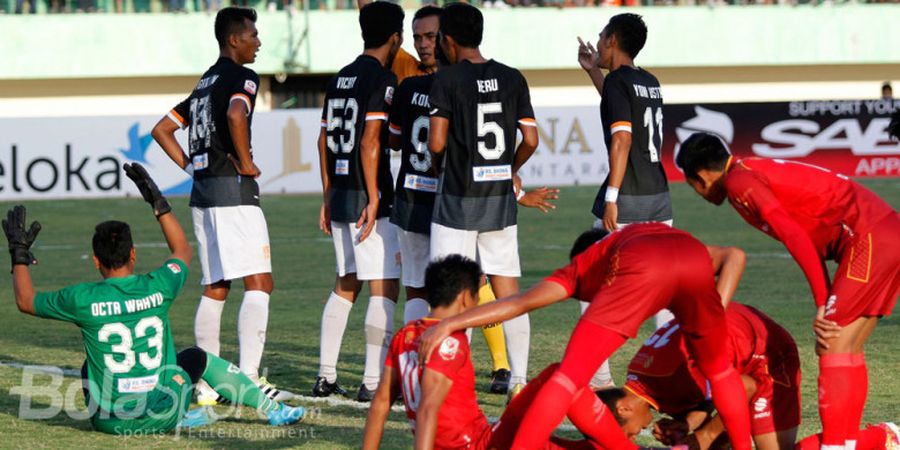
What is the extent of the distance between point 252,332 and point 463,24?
2245 mm

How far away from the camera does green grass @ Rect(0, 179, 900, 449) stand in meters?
7.55

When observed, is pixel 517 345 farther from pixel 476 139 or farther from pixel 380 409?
pixel 380 409

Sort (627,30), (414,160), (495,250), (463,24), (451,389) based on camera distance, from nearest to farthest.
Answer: (451,389), (463,24), (495,250), (414,160), (627,30)

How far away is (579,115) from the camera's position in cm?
2814

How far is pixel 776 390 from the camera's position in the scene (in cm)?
672

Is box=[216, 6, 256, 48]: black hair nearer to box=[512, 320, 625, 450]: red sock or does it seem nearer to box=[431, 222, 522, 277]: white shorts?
box=[431, 222, 522, 277]: white shorts

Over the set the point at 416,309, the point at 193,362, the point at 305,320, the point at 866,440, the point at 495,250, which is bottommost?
the point at 305,320

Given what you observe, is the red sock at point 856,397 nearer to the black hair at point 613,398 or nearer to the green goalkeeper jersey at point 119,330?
the black hair at point 613,398

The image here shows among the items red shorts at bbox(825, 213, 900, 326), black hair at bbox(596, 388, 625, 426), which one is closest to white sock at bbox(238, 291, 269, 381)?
black hair at bbox(596, 388, 625, 426)

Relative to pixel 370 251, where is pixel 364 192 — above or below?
above

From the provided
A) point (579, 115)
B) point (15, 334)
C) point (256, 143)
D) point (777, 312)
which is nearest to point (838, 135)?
point (579, 115)

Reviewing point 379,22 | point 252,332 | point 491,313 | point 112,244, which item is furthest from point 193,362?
point 379,22

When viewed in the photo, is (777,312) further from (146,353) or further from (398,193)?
Answer: (146,353)

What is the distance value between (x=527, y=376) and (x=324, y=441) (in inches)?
90.7
